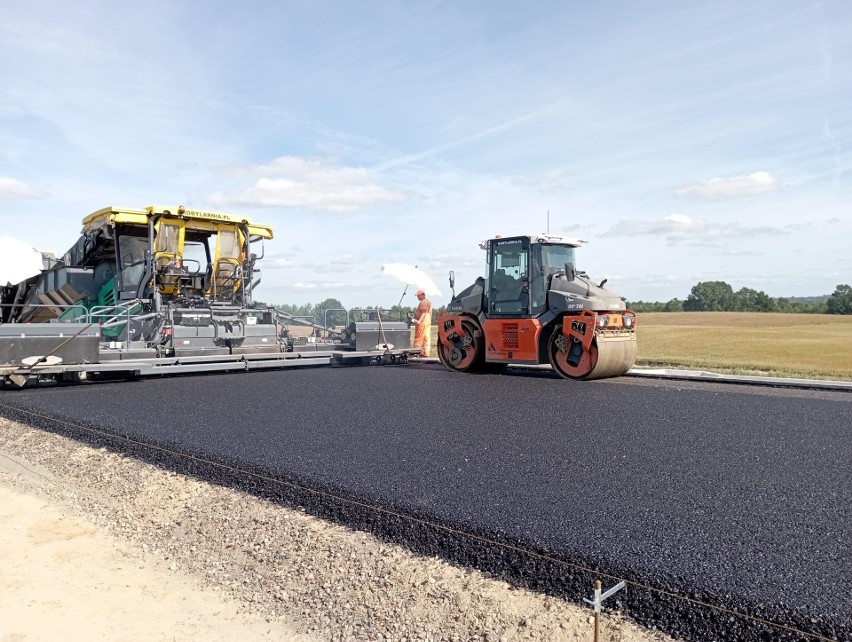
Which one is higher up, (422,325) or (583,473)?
(422,325)

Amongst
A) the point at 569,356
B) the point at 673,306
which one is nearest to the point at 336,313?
the point at 569,356

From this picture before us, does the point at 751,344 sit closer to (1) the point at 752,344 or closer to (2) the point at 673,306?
(1) the point at 752,344

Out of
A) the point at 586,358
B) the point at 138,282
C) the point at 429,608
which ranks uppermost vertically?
the point at 138,282

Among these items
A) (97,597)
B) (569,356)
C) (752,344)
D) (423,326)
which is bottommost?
(97,597)

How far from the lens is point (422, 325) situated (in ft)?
41.1

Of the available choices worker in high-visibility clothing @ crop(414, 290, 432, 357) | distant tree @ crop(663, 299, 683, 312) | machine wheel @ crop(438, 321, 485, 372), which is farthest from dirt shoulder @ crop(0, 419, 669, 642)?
distant tree @ crop(663, 299, 683, 312)

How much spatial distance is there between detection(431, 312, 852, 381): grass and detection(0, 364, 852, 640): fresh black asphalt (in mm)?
5134

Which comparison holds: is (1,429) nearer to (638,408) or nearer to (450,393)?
(450,393)

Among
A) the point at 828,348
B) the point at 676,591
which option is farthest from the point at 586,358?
the point at 828,348

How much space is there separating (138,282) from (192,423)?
189 inches

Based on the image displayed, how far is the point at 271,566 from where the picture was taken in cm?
341

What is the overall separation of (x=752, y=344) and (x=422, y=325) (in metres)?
12.1

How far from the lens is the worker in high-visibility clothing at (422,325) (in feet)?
40.7

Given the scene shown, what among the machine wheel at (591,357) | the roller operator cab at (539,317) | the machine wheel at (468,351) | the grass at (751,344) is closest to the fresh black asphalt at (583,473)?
the machine wheel at (591,357)
